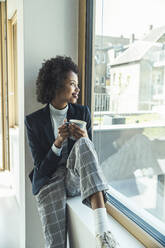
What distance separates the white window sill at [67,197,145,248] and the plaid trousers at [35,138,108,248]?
47mm

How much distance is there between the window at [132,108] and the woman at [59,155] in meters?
0.19

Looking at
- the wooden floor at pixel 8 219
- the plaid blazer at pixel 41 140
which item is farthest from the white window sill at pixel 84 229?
the wooden floor at pixel 8 219

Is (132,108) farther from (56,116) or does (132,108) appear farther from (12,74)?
(12,74)

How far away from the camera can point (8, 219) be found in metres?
2.21

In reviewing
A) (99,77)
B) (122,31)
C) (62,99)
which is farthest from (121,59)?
(62,99)

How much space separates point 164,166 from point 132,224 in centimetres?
34

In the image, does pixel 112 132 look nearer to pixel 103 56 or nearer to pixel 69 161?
pixel 69 161

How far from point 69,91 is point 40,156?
417mm

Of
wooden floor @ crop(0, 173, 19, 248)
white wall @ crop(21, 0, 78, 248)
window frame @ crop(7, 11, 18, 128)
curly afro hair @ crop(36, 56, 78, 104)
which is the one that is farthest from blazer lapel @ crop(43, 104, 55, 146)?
window frame @ crop(7, 11, 18, 128)

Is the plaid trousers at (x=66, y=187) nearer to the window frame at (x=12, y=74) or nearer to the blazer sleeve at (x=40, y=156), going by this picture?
the blazer sleeve at (x=40, y=156)

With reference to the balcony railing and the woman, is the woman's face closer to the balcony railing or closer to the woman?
the woman

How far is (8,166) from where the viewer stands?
10.7 feet

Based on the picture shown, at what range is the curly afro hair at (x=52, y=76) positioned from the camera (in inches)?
59.2

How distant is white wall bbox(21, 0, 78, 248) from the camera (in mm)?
1617
